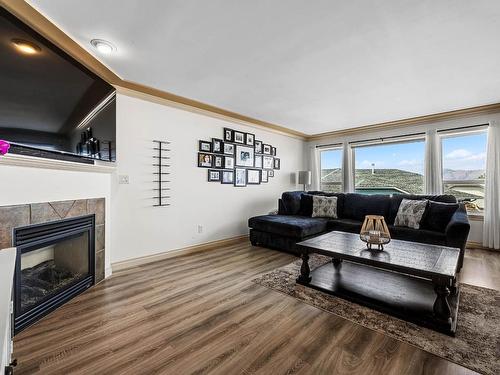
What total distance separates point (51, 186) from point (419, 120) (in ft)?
18.1

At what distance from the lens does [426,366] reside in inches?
57.2

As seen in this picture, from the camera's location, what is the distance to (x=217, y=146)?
4.10 m

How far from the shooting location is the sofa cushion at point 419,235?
312cm

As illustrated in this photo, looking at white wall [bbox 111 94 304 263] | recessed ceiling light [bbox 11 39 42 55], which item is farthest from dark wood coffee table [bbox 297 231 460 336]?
recessed ceiling light [bbox 11 39 42 55]

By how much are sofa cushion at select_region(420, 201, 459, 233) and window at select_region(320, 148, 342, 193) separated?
220 cm

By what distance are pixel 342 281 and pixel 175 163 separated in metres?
2.70

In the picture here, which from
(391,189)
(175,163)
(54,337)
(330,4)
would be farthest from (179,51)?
(391,189)

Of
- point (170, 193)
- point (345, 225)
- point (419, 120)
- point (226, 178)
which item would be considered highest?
point (419, 120)

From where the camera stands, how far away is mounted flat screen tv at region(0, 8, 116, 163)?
168 cm

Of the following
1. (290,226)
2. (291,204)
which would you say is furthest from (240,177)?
(290,226)

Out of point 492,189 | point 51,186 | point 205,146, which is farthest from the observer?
point 205,146

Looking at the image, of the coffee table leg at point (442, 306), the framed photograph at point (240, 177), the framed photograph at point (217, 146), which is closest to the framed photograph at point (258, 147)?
the framed photograph at point (240, 177)

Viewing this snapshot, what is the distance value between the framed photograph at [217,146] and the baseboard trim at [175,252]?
1.55 metres

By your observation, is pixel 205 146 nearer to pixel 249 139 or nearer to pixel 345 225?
pixel 249 139
